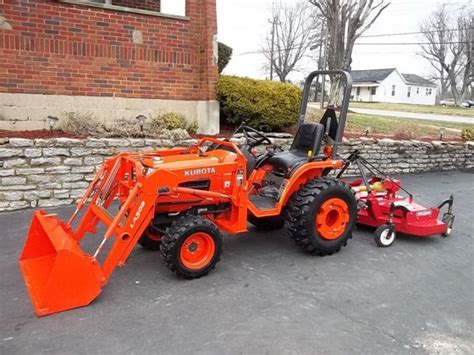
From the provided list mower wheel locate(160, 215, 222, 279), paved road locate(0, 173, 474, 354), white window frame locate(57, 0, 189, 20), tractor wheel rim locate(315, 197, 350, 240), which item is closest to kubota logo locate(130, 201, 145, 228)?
mower wheel locate(160, 215, 222, 279)

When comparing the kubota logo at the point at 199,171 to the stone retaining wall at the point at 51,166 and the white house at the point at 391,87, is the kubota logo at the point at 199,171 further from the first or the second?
the white house at the point at 391,87

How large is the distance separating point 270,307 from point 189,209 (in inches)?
48.0

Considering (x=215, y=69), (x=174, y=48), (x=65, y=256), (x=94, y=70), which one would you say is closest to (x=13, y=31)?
(x=94, y=70)

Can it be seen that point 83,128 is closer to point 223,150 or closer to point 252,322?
point 223,150

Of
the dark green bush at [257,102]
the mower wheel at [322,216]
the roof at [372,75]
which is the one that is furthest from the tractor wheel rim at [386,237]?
the roof at [372,75]

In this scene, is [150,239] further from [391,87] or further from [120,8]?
[391,87]

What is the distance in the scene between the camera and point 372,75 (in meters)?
62.0

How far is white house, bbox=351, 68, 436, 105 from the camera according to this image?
59.5m

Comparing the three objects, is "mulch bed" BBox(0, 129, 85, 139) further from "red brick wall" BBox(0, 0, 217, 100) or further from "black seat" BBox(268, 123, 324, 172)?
"black seat" BBox(268, 123, 324, 172)

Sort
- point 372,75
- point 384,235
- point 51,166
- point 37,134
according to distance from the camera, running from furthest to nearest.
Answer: point 372,75 < point 37,134 < point 51,166 < point 384,235

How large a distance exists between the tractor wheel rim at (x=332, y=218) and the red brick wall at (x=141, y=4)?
761 cm

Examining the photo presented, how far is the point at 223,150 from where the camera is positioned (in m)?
4.43

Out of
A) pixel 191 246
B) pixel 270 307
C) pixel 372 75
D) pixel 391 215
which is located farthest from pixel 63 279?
pixel 372 75

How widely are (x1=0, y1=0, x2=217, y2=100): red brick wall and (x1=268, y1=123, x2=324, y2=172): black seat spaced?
348 cm
